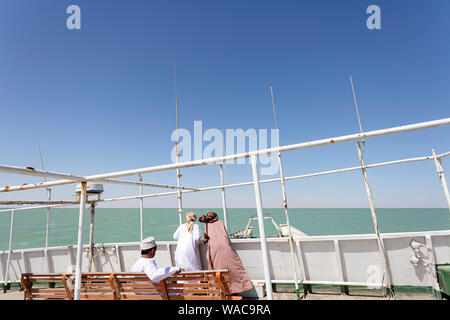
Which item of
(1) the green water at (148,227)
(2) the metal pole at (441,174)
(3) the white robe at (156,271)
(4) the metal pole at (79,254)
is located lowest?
(1) the green water at (148,227)

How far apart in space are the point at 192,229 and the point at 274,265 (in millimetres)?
1880

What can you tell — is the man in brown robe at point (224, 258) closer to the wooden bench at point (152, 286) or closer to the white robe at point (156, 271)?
the wooden bench at point (152, 286)

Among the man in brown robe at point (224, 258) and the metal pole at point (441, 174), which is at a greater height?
the metal pole at point (441, 174)

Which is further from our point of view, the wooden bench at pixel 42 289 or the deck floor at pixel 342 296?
the deck floor at pixel 342 296

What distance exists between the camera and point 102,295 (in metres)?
3.41

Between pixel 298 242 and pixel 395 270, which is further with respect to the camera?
pixel 298 242

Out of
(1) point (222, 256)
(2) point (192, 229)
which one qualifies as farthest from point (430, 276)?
(2) point (192, 229)

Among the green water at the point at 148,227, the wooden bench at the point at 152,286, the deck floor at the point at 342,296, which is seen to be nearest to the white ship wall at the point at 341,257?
the deck floor at the point at 342,296

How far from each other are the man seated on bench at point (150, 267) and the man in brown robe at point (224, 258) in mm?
1068

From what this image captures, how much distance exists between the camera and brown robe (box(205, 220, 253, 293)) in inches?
158

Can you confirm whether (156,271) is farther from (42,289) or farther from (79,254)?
(42,289)

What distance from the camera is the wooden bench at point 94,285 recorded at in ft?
11.1

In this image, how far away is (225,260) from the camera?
4.09m
